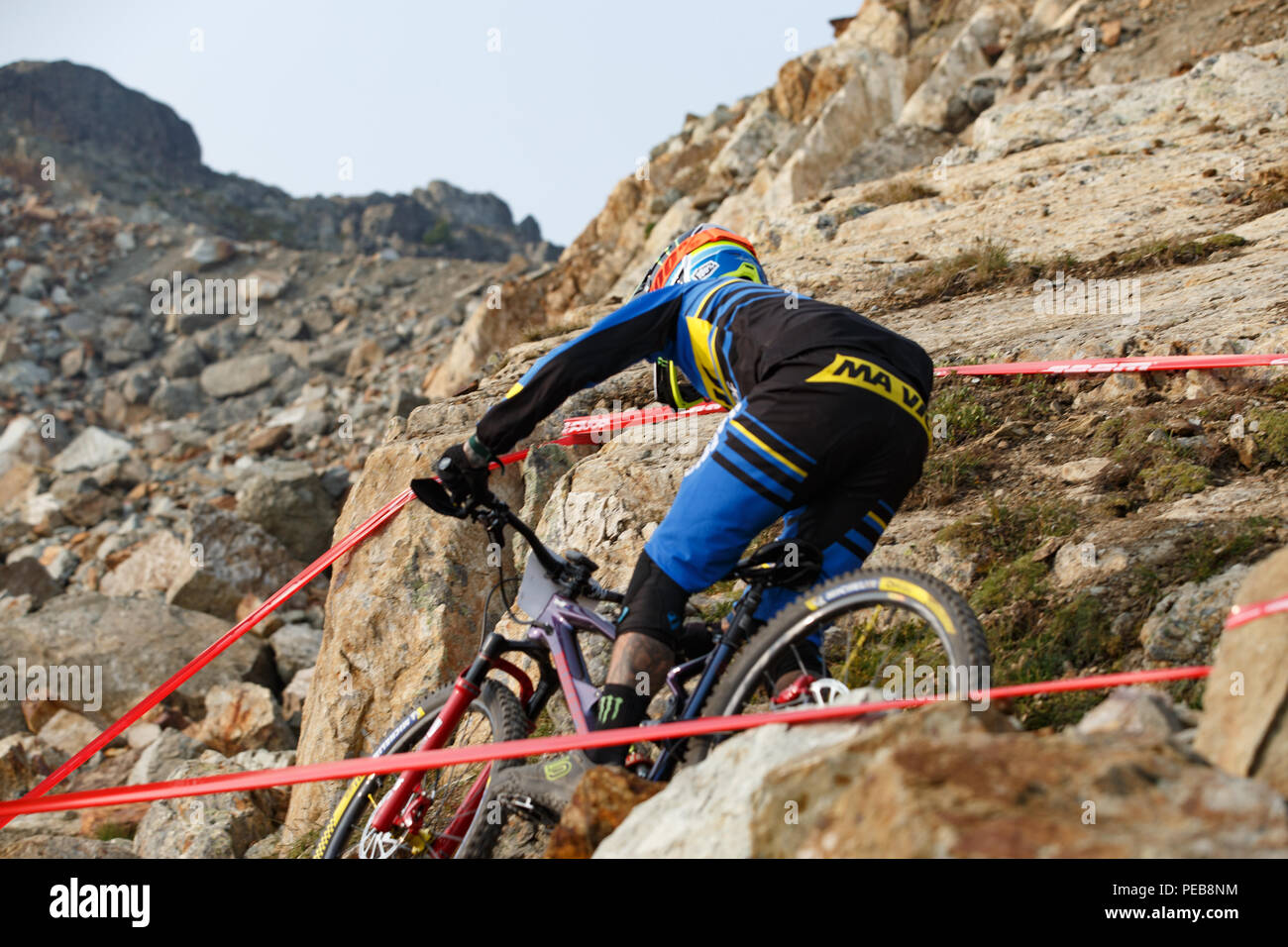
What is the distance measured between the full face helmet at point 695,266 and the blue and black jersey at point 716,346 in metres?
0.27

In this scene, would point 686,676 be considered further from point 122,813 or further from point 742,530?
point 122,813

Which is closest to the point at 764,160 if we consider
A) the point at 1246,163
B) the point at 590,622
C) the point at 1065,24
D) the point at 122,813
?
the point at 1065,24

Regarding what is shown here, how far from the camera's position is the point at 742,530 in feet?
10.9

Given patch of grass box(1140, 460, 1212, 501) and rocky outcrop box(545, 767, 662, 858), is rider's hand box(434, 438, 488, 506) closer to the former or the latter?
rocky outcrop box(545, 767, 662, 858)

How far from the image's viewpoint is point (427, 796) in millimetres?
3746

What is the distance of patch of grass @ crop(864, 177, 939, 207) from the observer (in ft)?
35.2

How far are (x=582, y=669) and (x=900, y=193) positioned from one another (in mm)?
8575

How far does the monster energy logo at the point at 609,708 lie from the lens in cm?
337

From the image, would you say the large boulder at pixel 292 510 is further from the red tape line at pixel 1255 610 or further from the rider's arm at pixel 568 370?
the red tape line at pixel 1255 610

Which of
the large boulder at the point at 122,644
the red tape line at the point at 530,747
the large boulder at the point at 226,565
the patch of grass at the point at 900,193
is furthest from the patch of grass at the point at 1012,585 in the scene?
the large boulder at the point at 226,565

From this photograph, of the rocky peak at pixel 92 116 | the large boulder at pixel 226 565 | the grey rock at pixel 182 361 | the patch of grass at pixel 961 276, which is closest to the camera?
the patch of grass at pixel 961 276

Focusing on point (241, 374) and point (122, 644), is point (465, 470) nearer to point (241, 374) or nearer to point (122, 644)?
point (122, 644)

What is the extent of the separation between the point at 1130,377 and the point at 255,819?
5.84 metres
